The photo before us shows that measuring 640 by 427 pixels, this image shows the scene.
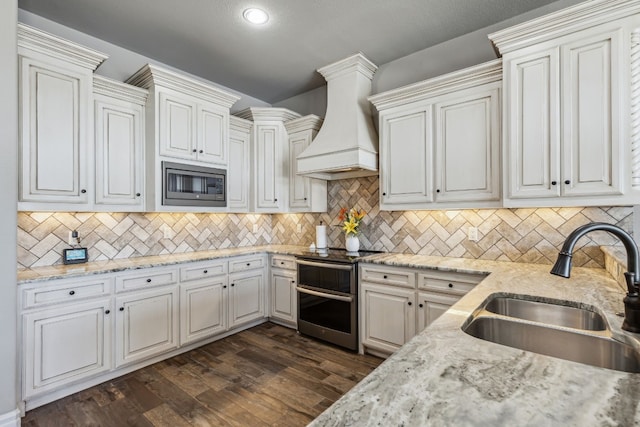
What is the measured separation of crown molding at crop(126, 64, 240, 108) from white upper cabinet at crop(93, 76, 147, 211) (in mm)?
148

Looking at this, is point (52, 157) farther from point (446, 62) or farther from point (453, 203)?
point (446, 62)

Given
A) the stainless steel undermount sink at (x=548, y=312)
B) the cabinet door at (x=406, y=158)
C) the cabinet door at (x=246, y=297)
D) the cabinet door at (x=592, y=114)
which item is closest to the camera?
the stainless steel undermount sink at (x=548, y=312)

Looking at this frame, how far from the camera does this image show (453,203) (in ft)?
8.79

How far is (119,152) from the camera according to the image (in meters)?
2.82

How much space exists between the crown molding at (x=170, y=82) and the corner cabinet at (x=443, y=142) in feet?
5.61

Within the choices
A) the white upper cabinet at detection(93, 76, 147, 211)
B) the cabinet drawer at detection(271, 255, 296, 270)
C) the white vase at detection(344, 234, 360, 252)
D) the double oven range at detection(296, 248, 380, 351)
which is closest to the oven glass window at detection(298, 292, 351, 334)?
the double oven range at detection(296, 248, 380, 351)

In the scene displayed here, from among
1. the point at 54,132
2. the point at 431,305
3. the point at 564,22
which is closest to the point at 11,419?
the point at 54,132

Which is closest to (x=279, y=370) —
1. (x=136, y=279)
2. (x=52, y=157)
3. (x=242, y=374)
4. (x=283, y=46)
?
(x=242, y=374)

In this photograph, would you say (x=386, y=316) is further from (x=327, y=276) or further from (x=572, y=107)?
(x=572, y=107)

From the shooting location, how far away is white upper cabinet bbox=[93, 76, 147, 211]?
2684 millimetres

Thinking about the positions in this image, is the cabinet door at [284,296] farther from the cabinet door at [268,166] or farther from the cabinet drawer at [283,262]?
the cabinet door at [268,166]

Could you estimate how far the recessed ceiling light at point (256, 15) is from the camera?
2485 mm

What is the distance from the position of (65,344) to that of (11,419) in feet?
1.58

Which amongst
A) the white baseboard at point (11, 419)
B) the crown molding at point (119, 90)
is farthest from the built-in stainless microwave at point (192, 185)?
the white baseboard at point (11, 419)
